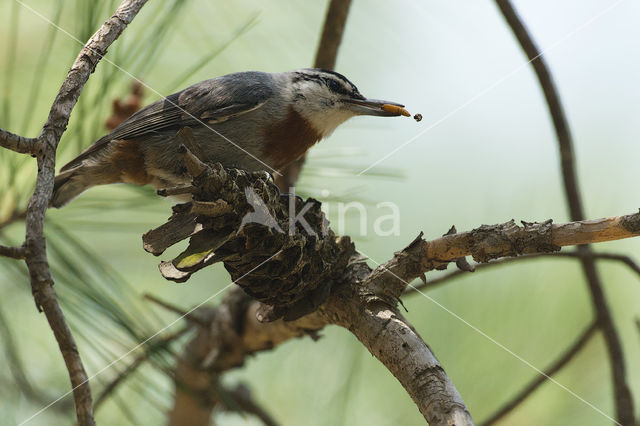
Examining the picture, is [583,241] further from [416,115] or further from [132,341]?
[132,341]

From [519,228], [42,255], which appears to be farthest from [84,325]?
[519,228]

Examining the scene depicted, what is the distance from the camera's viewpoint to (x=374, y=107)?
3014 mm

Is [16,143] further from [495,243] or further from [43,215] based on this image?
[495,243]

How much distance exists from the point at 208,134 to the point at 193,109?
0.14m

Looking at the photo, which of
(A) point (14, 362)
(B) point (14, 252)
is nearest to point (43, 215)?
(B) point (14, 252)

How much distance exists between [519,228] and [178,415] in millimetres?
2266

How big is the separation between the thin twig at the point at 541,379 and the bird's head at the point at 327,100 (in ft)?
4.18

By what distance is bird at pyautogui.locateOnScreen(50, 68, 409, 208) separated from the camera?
269cm

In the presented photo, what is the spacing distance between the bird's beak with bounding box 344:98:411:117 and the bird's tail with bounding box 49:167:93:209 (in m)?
1.30

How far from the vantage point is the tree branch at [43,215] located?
3.83 ft

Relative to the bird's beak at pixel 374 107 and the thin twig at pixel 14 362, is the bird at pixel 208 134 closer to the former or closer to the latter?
the bird's beak at pixel 374 107

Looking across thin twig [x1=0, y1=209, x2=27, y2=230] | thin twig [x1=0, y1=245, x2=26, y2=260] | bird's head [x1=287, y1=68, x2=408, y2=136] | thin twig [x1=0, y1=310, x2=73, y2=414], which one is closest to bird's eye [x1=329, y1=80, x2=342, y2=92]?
bird's head [x1=287, y1=68, x2=408, y2=136]

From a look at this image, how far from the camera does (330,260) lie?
2.10 meters

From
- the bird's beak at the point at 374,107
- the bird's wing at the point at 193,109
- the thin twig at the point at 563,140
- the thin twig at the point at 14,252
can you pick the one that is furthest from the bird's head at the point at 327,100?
the thin twig at the point at 14,252
